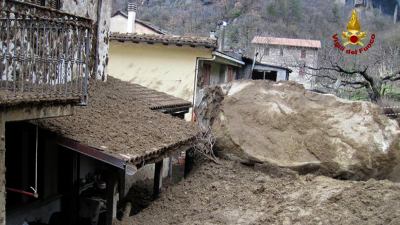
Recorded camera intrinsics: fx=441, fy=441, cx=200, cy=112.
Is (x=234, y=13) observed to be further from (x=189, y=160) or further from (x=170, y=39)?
(x=189, y=160)

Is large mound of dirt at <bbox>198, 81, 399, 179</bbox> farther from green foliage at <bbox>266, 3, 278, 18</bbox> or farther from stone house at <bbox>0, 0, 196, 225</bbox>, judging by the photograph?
green foliage at <bbox>266, 3, 278, 18</bbox>

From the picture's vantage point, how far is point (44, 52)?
18.8 ft

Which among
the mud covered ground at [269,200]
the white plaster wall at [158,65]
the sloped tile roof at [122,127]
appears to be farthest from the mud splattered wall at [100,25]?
the white plaster wall at [158,65]

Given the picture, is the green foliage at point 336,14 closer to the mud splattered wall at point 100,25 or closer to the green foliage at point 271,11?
the green foliage at point 271,11

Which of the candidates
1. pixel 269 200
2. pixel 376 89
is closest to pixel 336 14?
pixel 376 89

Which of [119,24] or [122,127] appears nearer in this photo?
[122,127]

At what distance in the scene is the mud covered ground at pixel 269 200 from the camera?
7312mm

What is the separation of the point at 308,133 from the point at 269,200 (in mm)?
2535

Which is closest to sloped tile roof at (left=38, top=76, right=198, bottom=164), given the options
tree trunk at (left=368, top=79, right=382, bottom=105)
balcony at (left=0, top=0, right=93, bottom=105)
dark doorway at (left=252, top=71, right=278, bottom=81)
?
balcony at (left=0, top=0, right=93, bottom=105)

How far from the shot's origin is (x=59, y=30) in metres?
5.73

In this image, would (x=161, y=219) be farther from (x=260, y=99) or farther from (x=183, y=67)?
(x=183, y=67)

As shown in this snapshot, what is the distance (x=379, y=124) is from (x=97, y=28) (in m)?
7.24

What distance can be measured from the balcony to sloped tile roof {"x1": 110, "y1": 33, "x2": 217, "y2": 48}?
9.81 metres

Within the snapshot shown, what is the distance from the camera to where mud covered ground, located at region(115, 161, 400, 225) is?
24.0 feet
